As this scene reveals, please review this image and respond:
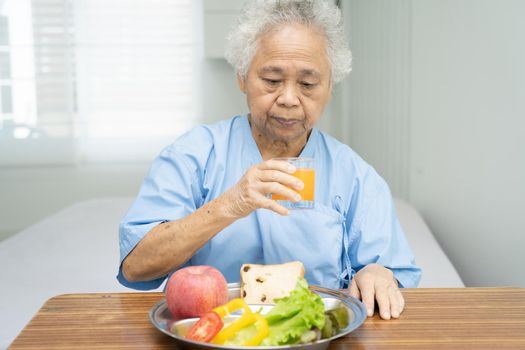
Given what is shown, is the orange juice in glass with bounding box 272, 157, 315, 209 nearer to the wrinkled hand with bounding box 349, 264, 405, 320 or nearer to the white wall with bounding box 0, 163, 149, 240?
the wrinkled hand with bounding box 349, 264, 405, 320

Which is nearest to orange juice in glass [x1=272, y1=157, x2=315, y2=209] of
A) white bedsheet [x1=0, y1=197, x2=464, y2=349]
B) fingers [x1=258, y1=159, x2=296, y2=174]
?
fingers [x1=258, y1=159, x2=296, y2=174]

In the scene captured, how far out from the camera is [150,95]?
4.88 meters

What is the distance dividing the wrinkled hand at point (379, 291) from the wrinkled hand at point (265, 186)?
0.78 feet

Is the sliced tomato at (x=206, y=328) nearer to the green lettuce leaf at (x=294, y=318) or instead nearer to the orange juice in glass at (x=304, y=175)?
the green lettuce leaf at (x=294, y=318)

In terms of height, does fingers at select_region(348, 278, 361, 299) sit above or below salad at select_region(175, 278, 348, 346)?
below

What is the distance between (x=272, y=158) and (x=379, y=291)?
17.4 inches

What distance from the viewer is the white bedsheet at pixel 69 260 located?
211 cm

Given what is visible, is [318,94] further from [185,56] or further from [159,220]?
[185,56]

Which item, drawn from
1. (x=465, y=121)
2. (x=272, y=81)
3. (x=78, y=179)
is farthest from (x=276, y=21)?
(x=78, y=179)

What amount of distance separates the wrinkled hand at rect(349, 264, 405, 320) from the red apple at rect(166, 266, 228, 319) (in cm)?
30

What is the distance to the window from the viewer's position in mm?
4750

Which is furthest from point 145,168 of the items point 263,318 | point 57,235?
Result: point 263,318

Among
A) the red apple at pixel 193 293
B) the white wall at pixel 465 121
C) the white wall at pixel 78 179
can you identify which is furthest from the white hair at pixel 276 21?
the white wall at pixel 78 179

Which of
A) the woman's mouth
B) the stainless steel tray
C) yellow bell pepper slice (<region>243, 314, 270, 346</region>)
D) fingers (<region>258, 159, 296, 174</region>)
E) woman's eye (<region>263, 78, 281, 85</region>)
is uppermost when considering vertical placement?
woman's eye (<region>263, 78, 281, 85</region>)
